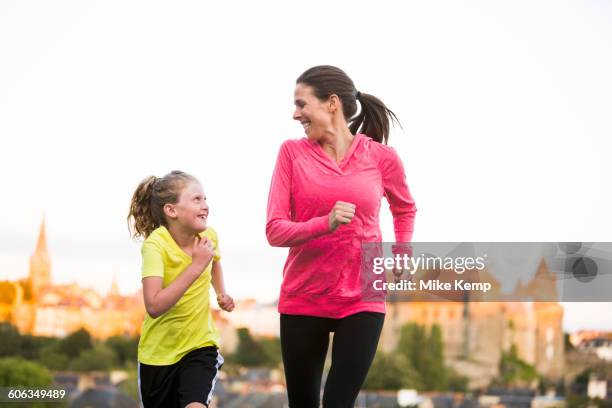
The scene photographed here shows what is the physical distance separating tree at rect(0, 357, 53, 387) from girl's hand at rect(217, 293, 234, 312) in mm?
47632

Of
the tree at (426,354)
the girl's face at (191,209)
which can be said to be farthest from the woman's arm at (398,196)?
the tree at (426,354)

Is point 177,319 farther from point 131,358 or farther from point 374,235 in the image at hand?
point 131,358

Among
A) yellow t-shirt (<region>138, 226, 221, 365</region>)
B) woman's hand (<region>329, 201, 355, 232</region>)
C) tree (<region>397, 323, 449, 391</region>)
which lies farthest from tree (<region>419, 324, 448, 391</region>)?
woman's hand (<region>329, 201, 355, 232</region>)

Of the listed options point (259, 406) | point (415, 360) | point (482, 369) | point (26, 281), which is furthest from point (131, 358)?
point (482, 369)

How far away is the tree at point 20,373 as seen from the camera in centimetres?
4928

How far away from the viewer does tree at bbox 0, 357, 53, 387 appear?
4928cm

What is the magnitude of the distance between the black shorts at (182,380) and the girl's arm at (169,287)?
22 centimetres

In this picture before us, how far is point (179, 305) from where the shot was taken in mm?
3529

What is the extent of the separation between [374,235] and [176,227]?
74cm

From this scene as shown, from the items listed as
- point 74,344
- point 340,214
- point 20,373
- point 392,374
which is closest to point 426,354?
point 392,374

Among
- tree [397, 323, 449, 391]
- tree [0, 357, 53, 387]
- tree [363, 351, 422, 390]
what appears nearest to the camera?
tree [0, 357, 53, 387]

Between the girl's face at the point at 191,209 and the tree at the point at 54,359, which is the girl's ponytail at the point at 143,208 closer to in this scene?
the girl's face at the point at 191,209

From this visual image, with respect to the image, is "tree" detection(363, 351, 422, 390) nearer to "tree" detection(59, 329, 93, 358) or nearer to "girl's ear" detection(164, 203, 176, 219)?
"tree" detection(59, 329, 93, 358)

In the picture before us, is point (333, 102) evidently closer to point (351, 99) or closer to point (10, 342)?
point (351, 99)
